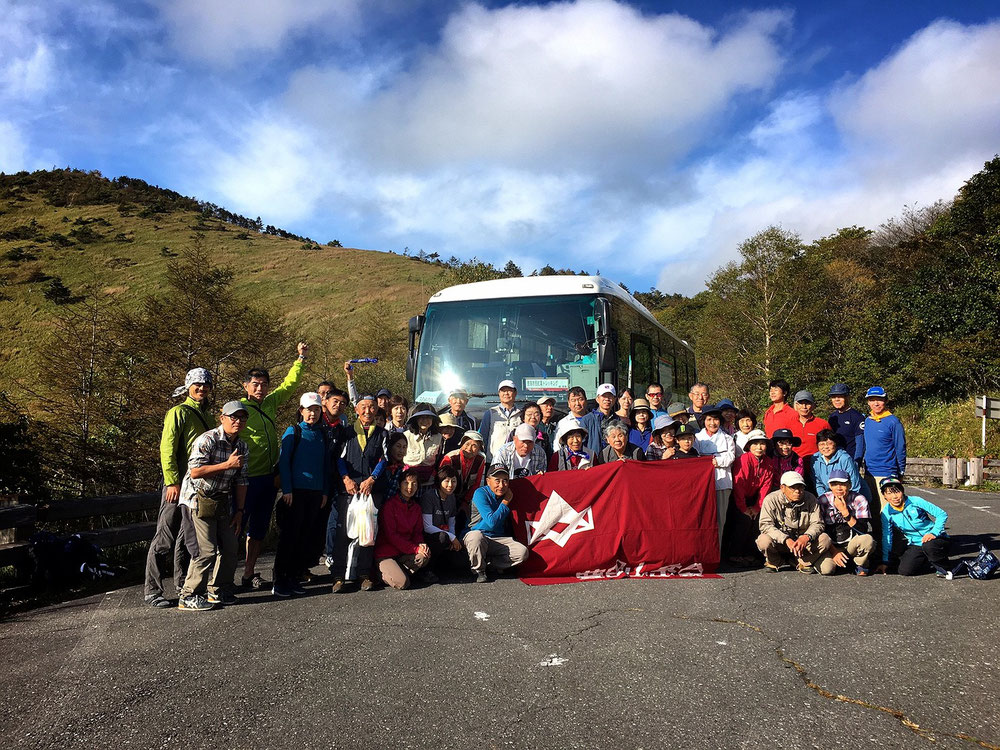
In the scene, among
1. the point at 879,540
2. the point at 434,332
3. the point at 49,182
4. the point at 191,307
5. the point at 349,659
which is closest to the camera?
the point at 349,659

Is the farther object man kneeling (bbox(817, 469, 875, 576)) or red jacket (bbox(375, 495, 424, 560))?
man kneeling (bbox(817, 469, 875, 576))

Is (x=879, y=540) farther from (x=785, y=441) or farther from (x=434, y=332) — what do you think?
(x=434, y=332)

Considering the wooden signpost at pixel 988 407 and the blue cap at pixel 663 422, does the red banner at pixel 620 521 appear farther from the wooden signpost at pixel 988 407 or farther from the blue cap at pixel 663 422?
the wooden signpost at pixel 988 407

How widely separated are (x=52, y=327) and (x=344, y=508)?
13574 mm

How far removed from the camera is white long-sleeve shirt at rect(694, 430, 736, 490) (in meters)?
7.75

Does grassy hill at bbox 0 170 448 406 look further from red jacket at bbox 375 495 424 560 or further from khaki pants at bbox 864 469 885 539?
red jacket at bbox 375 495 424 560

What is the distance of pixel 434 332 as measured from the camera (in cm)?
1103

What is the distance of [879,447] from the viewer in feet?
26.4

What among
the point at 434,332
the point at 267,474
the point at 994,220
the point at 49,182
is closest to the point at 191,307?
the point at 434,332

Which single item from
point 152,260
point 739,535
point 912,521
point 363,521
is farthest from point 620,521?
point 152,260

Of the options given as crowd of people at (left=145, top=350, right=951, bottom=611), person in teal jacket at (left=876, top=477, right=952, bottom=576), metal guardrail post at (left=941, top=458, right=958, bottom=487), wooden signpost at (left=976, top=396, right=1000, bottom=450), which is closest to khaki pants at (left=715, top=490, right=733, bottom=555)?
crowd of people at (left=145, top=350, right=951, bottom=611)

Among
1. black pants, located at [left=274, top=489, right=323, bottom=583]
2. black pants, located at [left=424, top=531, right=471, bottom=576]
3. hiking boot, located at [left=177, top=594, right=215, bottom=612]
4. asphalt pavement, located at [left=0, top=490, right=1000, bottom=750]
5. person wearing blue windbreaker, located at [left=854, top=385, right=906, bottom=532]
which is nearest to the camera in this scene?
asphalt pavement, located at [left=0, top=490, right=1000, bottom=750]

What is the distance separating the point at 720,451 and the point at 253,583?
5.32 metres

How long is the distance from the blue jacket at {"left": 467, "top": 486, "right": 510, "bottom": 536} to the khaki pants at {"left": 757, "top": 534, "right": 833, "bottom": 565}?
8.93 feet
